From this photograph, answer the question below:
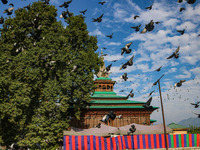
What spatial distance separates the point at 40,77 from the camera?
72.9 feet

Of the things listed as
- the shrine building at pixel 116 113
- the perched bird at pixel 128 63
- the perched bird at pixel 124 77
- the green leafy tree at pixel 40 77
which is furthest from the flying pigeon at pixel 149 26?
the shrine building at pixel 116 113

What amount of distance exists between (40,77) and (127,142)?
13529 mm

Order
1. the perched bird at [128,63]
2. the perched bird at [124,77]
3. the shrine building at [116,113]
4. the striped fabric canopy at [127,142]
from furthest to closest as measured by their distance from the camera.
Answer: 1. the shrine building at [116,113]
2. the striped fabric canopy at [127,142]
3. the perched bird at [124,77]
4. the perched bird at [128,63]

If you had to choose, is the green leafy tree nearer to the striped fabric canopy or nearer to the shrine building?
the striped fabric canopy

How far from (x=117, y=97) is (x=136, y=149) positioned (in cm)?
1952

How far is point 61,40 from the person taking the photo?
75.5 ft

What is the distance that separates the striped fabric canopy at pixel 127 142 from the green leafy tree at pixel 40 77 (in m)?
5.04

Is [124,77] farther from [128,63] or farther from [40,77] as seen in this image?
[40,77]

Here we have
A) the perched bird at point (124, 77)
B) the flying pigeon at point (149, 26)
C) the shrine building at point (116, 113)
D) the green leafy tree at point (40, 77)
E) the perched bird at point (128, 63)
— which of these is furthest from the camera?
the shrine building at point (116, 113)

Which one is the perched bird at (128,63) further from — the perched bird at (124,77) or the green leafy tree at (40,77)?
the green leafy tree at (40,77)

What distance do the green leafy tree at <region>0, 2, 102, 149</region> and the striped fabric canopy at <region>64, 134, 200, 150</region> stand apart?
16.5 feet

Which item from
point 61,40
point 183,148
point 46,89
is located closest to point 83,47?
point 61,40

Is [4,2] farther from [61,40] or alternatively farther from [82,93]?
[82,93]

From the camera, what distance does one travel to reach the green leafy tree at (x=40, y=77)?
66.9 feet
